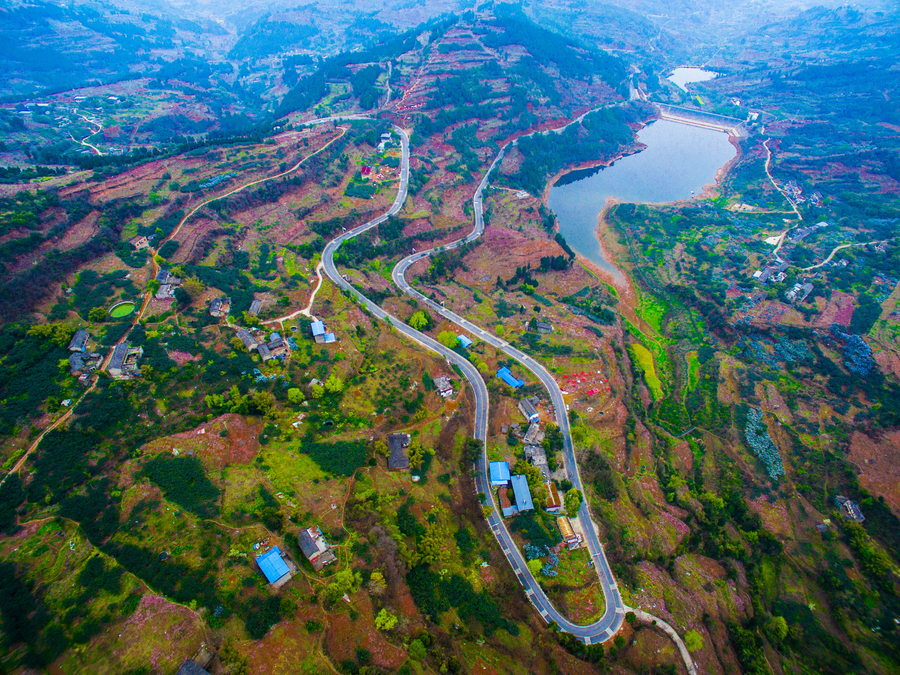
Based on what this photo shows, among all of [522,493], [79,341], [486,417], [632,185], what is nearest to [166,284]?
[79,341]

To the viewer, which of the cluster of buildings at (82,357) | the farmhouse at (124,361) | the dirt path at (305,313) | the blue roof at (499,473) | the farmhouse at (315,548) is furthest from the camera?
the dirt path at (305,313)

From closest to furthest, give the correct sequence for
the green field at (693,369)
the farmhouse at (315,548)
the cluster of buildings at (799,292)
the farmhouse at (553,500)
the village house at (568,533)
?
the farmhouse at (315,548) < the village house at (568,533) < the farmhouse at (553,500) < the green field at (693,369) < the cluster of buildings at (799,292)

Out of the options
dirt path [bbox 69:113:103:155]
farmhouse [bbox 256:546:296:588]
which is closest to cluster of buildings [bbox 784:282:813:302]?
farmhouse [bbox 256:546:296:588]

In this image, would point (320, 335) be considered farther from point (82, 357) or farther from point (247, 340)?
point (82, 357)

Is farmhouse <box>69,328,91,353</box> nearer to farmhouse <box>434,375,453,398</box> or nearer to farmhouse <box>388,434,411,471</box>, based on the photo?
farmhouse <box>388,434,411,471</box>

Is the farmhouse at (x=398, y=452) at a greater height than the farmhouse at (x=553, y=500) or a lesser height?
greater

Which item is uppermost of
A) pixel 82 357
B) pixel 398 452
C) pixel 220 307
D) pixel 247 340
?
pixel 82 357

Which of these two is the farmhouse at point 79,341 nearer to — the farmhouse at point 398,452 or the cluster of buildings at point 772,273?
the farmhouse at point 398,452

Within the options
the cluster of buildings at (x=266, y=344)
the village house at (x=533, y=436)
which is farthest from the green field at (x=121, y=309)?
the village house at (x=533, y=436)

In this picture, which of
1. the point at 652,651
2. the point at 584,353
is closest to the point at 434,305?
the point at 584,353
